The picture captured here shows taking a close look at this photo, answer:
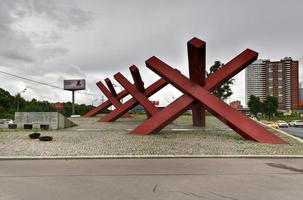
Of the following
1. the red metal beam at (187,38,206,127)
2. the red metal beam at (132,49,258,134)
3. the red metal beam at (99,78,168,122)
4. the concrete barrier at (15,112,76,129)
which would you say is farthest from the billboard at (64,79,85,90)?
the red metal beam at (187,38,206,127)

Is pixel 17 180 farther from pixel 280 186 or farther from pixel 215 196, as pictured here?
pixel 280 186

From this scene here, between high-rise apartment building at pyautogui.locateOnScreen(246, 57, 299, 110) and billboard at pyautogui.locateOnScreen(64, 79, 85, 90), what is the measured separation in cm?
6160

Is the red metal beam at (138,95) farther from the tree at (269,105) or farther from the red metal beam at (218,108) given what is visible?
the tree at (269,105)

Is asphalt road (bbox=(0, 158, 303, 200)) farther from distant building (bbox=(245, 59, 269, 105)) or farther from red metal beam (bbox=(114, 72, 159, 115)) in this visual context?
distant building (bbox=(245, 59, 269, 105))

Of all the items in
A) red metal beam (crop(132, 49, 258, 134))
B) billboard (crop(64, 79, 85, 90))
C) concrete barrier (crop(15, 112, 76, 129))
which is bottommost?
concrete barrier (crop(15, 112, 76, 129))

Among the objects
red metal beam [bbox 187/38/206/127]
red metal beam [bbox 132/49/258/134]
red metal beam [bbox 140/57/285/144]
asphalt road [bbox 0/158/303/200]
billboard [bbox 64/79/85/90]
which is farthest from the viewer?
billboard [bbox 64/79/85/90]

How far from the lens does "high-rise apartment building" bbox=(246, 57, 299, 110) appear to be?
9500 centimetres

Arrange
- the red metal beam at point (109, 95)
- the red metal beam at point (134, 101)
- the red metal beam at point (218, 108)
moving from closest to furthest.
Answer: the red metal beam at point (218, 108) < the red metal beam at point (134, 101) < the red metal beam at point (109, 95)

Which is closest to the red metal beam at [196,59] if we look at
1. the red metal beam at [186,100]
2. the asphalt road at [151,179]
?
the red metal beam at [186,100]

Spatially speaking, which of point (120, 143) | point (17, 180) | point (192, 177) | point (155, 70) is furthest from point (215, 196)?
point (155, 70)

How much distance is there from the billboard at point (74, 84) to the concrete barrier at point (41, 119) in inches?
1468

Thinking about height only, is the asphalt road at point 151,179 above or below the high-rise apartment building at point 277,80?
below

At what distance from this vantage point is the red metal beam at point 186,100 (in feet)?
51.2

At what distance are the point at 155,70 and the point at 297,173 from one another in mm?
10443
